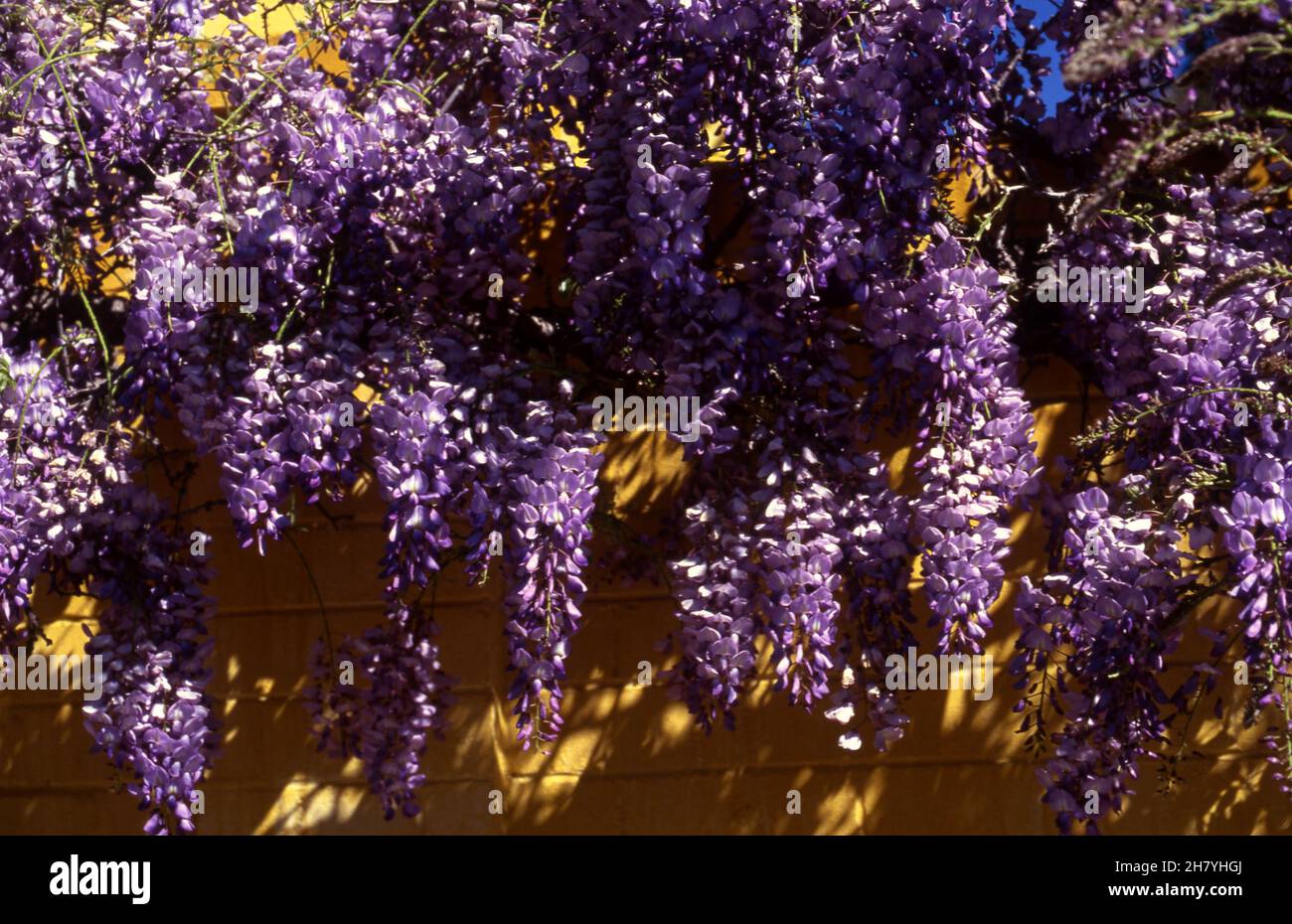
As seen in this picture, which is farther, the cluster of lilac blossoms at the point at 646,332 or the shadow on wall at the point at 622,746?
the shadow on wall at the point at 622,746

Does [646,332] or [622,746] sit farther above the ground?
[646,332]

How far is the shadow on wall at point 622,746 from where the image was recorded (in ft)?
12.4

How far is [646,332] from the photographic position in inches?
133

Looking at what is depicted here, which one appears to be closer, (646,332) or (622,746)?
(646,332)

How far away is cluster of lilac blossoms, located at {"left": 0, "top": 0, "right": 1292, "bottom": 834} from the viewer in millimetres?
3182

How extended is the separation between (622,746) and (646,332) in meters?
1.14

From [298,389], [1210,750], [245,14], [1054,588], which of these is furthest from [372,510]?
[1210,750]

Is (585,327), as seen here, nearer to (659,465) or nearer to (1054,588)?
(659,465)

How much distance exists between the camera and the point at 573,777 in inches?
151

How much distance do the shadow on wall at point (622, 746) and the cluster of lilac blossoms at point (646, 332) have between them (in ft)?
0.79

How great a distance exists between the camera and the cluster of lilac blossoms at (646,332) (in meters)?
3.18

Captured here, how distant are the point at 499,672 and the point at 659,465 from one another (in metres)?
0.69

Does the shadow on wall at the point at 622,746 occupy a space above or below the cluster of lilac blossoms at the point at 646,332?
below
